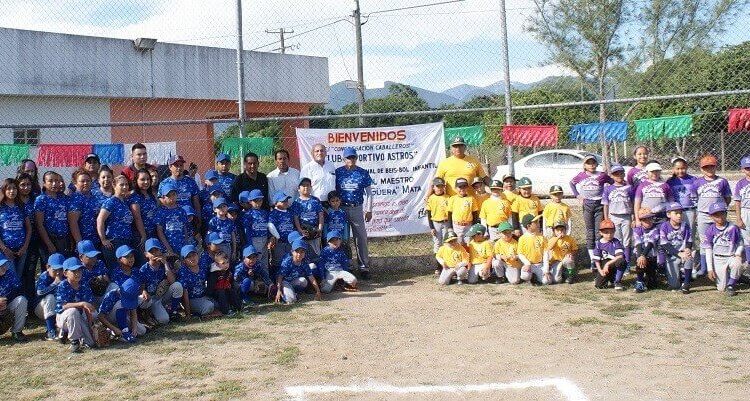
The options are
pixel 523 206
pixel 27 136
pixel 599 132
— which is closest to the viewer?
pixel 523 206

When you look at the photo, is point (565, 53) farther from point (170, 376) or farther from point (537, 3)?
point (170, 376)

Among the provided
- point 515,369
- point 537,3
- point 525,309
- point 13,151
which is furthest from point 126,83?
point 515,369

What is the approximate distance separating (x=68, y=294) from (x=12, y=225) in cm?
121

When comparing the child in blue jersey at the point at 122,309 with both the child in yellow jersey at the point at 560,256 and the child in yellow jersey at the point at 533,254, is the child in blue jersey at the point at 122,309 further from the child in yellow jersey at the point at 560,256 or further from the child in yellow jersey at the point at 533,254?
the child in yellow jersey at the point at 560,256

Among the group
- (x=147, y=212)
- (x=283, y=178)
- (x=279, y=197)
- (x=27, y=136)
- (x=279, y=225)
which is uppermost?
(x=27, y=136)

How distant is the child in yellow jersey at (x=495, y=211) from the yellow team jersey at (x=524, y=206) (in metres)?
0.10

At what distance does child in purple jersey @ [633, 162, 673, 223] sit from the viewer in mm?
9172

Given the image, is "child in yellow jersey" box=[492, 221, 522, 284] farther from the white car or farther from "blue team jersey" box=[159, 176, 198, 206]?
the white car

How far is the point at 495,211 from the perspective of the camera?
9.87m

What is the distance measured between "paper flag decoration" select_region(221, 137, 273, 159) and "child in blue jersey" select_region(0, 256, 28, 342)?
366cm

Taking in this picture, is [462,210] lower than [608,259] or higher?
higher

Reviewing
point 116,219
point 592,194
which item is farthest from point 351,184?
point 116,219

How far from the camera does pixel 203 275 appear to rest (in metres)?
8.34

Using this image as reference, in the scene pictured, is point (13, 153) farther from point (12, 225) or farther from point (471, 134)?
point (471, 134)
